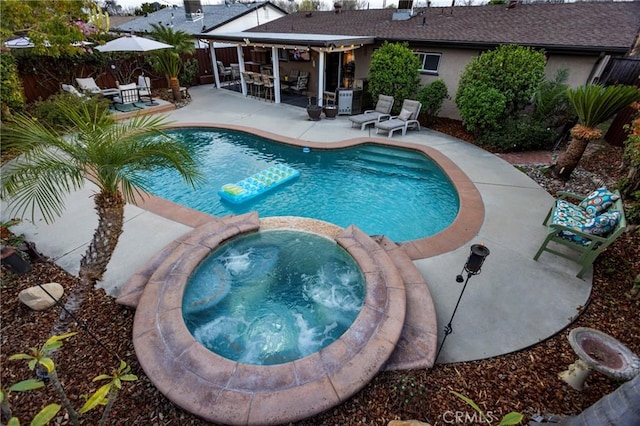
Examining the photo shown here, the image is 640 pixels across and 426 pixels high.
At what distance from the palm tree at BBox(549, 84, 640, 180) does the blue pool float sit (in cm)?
686

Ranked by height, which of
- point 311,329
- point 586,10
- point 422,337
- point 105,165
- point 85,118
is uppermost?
point 586,10

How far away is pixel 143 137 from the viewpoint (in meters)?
3.41

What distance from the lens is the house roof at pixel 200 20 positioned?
19.5 meters

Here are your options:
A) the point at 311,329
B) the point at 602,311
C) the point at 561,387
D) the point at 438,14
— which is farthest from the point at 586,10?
the point at 311,329

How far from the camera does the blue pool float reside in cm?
711

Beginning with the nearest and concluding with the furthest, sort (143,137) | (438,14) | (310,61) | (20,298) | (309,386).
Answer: (309,386) → (143,137) → (20,298) → (438,14) → (310,61)

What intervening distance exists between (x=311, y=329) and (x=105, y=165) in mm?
3204

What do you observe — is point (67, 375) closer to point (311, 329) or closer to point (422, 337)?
point (311, 329)

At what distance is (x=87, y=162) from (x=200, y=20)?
74.8 ft

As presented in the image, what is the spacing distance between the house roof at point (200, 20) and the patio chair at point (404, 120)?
14.9 metres

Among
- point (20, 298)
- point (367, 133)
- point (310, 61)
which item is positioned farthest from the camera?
point (310, 61)

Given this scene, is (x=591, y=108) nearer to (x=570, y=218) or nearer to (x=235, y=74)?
(x=570, y=218)

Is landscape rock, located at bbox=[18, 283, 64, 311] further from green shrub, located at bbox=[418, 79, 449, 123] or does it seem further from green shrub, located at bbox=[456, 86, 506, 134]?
green shrub, located at bbox=[418, 79, 449, 123]

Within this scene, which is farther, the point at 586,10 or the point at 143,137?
the point at 586,10
